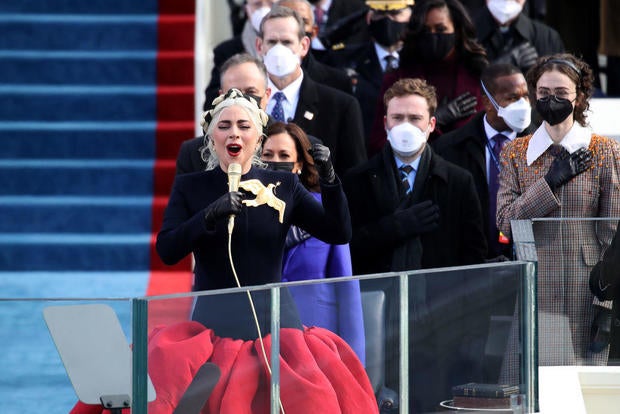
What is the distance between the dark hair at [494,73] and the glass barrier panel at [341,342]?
1.76m

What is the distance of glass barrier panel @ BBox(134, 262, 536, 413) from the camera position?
14.3 feet

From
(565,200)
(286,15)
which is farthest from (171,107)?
(565,200)

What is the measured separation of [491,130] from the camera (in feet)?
23.4

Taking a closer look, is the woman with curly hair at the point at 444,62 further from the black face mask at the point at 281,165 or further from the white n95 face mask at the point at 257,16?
the black face mask at the point at 281,165

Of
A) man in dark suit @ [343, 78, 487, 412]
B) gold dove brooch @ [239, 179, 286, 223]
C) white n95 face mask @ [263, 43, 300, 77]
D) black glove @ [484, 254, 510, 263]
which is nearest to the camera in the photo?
gold dove brooch @ [239, 179, 286, 223]

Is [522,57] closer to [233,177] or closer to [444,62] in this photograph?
[444,62]

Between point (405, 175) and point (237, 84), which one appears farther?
point (405, 175)

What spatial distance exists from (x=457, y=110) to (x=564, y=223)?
6.44 ft

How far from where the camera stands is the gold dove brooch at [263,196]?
5156mm

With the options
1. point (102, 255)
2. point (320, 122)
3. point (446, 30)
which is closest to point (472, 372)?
point (320, 122)

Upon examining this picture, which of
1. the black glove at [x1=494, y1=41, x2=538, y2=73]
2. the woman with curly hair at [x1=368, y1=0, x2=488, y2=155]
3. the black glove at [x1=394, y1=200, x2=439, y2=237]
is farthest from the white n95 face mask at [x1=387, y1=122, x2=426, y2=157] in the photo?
the black glove at [x1=494, y1=41, x2=538, y2=73]

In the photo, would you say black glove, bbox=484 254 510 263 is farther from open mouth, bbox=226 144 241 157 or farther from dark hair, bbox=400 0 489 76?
open mouth, bbox=226 144 241 157

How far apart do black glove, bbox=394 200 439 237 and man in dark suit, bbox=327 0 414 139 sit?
1.65 meters

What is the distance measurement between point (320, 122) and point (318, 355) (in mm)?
2614
